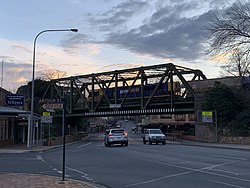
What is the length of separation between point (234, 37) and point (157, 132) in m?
13.8

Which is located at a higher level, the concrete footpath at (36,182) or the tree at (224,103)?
the tree at (224,103)

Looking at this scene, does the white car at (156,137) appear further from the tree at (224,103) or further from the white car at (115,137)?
the tree at (224,103)

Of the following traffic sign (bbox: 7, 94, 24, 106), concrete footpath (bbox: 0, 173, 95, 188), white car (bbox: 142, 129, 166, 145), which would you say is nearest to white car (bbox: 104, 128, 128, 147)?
white car (bbox: 142, 129, 166, 145)

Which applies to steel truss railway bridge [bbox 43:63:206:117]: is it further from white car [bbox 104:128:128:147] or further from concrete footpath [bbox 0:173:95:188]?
concrete footpath [bbox 0:173:95:188]

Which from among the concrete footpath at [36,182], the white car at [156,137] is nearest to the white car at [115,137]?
the white car at [156,137]

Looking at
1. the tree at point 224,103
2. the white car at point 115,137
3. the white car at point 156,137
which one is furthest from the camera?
the tree at point 224,103

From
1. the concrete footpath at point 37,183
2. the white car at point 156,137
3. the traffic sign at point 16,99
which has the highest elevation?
the traffic sign at point 16,99

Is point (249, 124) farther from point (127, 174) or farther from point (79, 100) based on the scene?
point (79, 100)

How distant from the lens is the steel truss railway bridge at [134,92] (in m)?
A: 67.7

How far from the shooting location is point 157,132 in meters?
44.3

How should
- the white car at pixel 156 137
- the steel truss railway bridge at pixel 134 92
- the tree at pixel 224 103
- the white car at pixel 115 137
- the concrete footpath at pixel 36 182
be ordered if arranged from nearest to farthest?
the concrete footpath at pixel 36 182
the white car at pixel 115 137
the white car at pixel 156 137
the tree at pixel 224 103
the steel truss railway bridge at pixel 134 92

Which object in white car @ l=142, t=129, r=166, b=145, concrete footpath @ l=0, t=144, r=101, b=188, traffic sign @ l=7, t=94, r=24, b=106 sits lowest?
concrete footpath @ l=0, t=144, r=101, b=188

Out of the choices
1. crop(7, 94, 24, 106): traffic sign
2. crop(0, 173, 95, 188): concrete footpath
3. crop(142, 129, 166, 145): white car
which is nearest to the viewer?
crop(0, 173, 95, 188): concrete footpath

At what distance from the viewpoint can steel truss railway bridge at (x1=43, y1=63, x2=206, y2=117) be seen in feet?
222
